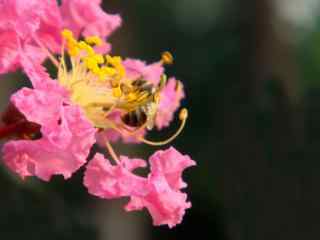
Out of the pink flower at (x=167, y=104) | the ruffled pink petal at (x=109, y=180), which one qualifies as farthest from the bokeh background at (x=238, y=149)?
the ruffled pink petal at (x=109, y=180)

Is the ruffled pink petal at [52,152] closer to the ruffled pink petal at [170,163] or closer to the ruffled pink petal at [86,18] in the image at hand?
the ruffled pink petal at [170,163]

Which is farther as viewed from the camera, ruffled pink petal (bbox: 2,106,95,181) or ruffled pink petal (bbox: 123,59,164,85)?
ruffled pink petal (bbox: 123,59,164,85)

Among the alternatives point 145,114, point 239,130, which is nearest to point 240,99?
point 239,130

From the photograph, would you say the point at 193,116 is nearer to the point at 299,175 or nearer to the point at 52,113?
the point at 299,175

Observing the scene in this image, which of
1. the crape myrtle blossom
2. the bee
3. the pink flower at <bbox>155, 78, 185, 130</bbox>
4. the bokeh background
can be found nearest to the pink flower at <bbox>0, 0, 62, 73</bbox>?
the crape myrtle blossom

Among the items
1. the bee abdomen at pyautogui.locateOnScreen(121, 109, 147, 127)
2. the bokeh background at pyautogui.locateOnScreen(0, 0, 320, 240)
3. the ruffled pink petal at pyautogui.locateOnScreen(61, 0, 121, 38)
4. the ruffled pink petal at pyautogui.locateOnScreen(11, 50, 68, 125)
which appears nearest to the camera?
the ruffled pink petal at pyautogui.locateOnScreen(11, 50, 68, 125)

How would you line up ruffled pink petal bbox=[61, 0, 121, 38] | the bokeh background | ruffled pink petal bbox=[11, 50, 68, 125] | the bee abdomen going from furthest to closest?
the bokeh background → ruffled pink petal bbox=[61, 0, 121, 38] → the bee abdomen → ruffled pink petal bbox=[11, 50, 68, 125]

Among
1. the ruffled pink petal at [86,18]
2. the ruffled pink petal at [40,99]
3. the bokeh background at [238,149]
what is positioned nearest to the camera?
the ruffled pink petal at [40,99]

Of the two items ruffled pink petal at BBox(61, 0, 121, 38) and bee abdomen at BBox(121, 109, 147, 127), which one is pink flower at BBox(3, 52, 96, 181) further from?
ruffled pink petal at BBox(61, 0, 121, 38)
